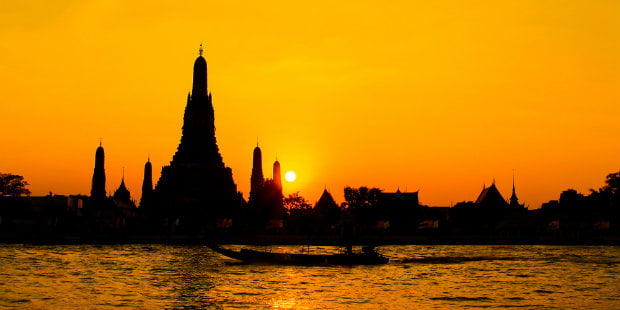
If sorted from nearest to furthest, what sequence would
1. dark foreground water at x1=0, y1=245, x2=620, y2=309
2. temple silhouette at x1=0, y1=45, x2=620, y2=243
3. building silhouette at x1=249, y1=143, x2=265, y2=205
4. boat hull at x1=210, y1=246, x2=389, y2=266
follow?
dark foreground water at x1=0, y1=245, x2=620, y2=309
boat hull at x1=210, y1=246, x2=389, y2=266
temple silhouette at x1=0, y1=45, x2=620, y2=243
building silhouette at x1=249, y1=143, x2=265, y2=205

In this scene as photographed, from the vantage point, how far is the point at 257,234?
127 meters

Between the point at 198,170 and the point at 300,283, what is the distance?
91.3 m

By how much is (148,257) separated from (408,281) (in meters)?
32.2

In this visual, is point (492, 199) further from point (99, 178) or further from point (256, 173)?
point (99, 178)

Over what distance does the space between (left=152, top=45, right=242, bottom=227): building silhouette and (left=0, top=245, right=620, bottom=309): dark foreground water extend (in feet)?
182

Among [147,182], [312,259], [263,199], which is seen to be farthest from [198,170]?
[312,259]

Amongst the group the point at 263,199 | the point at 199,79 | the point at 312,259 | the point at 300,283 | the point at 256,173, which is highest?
the point at 199,79

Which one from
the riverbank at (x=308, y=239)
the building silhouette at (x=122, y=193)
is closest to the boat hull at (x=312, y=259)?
the riverbank at (x=308, y=239)

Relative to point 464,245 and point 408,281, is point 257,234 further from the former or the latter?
point 408,281

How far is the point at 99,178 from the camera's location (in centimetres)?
15788

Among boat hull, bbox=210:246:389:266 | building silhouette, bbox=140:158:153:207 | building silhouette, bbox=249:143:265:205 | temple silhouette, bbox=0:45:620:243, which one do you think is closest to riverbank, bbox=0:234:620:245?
temple silhouette, bbox=0:45:620:243

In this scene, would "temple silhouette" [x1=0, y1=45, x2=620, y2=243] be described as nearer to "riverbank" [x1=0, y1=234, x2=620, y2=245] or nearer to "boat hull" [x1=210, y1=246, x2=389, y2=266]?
"riverbank" [x1=0, y1=234, x2=620, y2=245]

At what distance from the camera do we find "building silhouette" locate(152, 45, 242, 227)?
145 metres

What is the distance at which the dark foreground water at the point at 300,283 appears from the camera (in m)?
48.6
